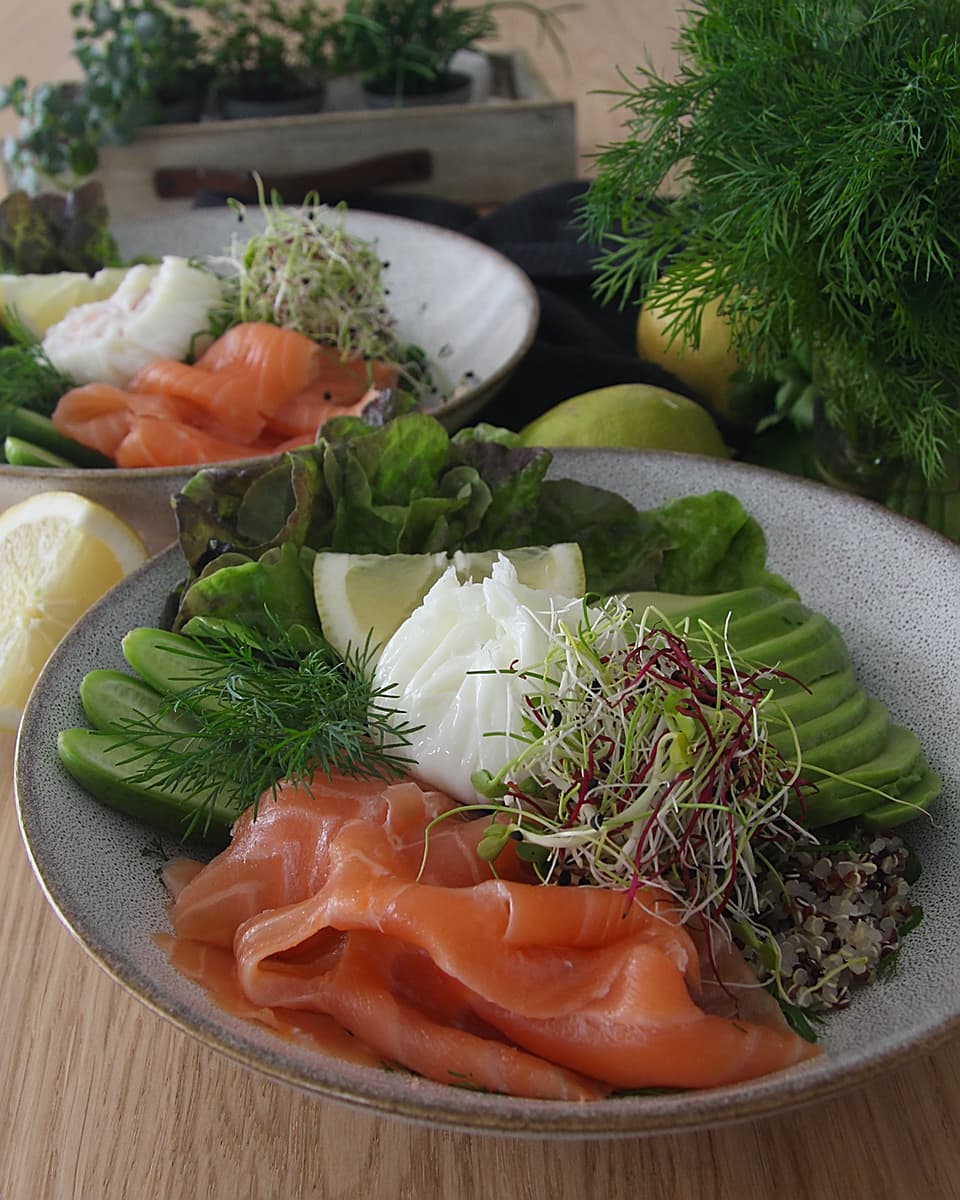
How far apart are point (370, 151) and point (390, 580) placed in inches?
80.8

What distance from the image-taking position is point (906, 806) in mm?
1172

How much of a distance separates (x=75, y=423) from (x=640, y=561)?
1.05 meters

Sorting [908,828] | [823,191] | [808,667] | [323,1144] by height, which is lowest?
[323,1144]

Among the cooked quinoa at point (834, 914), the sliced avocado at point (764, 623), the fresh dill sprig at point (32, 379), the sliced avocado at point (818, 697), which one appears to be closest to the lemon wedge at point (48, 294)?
the fresh dill sprig at point (32, 379)

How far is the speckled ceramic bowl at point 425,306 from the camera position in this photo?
177 centimetres

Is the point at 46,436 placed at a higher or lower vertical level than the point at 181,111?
lower

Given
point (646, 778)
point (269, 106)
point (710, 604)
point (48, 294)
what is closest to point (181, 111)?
point (269, 106)

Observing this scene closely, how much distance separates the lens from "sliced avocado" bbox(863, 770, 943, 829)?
3.85ft

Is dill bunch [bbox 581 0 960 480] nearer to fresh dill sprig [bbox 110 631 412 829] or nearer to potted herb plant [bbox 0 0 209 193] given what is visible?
fresh dill sprig [bbox 110 631 412 829]

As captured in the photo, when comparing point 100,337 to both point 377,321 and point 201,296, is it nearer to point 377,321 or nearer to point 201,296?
point 201,296

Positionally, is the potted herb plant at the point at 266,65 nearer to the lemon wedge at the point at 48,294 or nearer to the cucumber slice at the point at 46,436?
the lemon wedge at the point at 48,294

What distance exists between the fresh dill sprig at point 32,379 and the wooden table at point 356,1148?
3.96 feet

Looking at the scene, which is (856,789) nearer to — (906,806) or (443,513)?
(906,806)

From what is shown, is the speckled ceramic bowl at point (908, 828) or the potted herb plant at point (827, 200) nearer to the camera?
the speckled ceramic bowl at point (908, 828)
